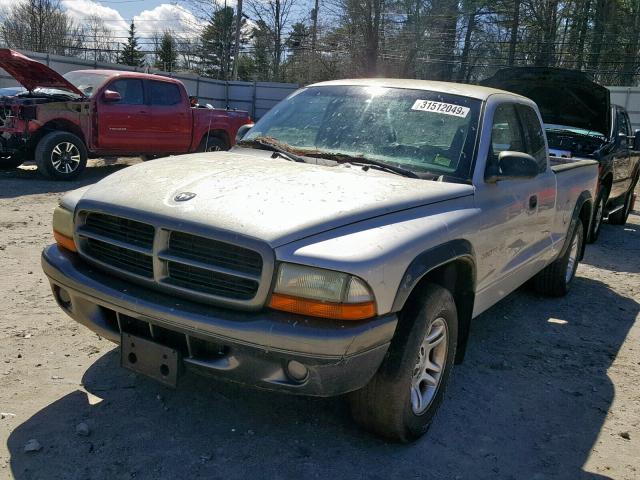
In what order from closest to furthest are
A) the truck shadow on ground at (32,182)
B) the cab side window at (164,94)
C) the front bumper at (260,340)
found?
the front bumper at (260,340)
the truck shadow on ground at (32,182)
the cab side window at (164,94)

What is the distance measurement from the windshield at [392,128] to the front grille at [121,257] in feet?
4.45

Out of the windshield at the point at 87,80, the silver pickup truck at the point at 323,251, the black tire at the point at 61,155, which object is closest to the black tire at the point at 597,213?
the silver pickup truck at the point at 323,251

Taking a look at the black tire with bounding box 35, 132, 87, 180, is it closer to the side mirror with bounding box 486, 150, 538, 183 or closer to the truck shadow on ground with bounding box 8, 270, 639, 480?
the truck shadow on ground with bounding box 8, 270, 639, 480

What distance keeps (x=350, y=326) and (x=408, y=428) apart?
32.1 inches

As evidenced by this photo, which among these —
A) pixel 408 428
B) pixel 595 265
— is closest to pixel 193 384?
pixel 408 428

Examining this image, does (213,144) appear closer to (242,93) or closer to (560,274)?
(560,274)

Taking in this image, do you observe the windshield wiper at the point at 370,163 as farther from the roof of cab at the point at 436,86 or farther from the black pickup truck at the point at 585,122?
the black pickup truck at the point at 585,122

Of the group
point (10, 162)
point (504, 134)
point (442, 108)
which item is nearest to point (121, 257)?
point (442, 108)

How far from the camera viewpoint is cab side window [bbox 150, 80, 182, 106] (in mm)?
11156

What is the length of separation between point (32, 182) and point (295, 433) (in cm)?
844

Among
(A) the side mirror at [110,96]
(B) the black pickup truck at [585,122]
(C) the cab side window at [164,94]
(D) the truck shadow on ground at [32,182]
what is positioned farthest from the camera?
(C) the cab side window at [164,94]

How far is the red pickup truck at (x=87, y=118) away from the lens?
379 inches

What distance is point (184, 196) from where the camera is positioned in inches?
108

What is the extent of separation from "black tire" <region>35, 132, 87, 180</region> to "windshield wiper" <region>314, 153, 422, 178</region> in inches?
298
